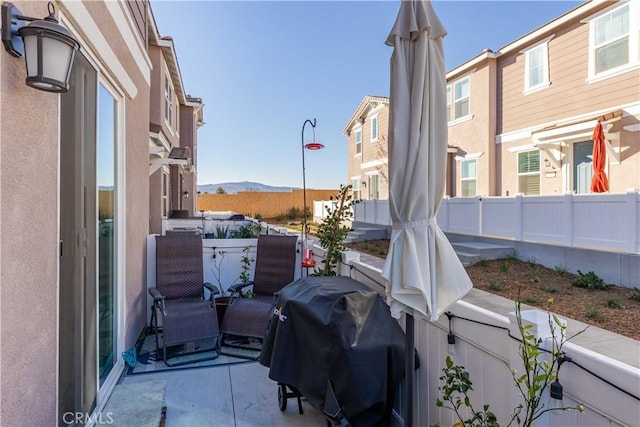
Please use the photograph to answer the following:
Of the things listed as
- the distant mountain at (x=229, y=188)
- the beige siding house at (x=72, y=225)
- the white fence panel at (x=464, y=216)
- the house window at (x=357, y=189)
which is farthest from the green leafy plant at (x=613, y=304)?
the distant mountain at (x=229, y=188)

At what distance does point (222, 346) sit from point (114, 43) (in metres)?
3.46

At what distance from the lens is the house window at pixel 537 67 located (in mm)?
9562

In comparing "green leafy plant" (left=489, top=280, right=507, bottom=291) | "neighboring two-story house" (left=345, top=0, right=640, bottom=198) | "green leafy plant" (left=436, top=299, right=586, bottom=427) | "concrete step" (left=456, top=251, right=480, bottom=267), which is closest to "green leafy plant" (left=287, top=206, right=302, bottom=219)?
"neighboring two-story house" (left=345, top=0, right=640, bottom=198)

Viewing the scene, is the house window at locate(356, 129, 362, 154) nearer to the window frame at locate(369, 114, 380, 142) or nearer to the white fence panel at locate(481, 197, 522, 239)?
the window frame at locate(369, 114, 380, 142)

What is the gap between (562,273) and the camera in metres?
6.46

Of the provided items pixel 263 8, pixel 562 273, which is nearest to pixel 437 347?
pixel 562 273

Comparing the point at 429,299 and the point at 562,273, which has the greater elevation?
the point at 429,299

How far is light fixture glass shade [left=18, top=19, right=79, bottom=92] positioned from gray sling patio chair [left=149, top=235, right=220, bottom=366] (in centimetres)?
296

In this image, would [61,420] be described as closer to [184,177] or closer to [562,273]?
[562,273]

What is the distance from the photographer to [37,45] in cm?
172

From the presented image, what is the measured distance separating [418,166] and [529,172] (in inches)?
383

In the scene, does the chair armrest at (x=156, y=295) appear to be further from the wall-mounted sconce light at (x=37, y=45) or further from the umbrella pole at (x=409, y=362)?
the umbrella pole at (x=409, y=362)

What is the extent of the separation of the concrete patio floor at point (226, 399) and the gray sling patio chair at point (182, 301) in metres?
0.38

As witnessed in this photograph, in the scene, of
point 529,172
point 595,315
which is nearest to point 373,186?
point 529,172
